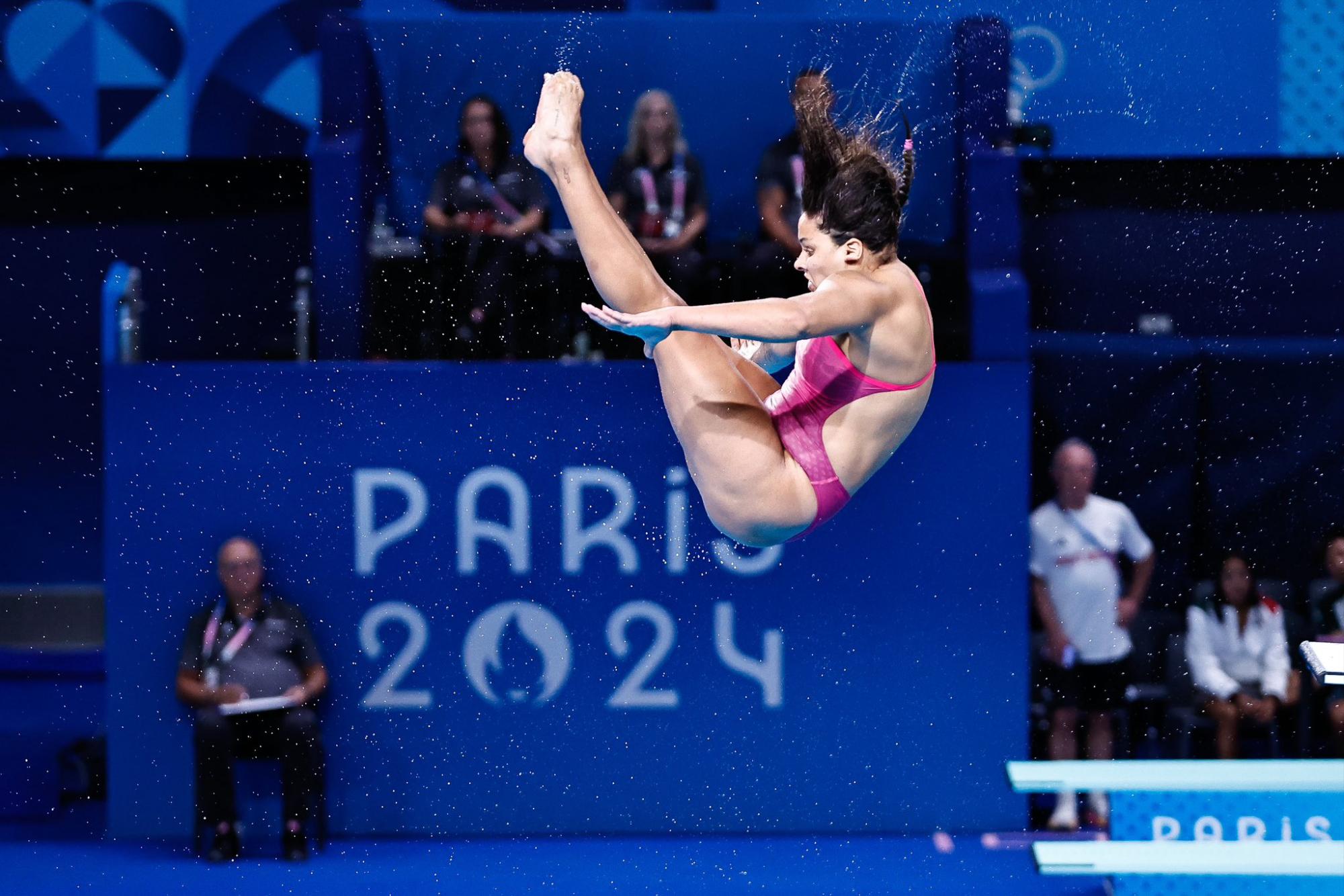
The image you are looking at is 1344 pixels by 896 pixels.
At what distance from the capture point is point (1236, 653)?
6.94m

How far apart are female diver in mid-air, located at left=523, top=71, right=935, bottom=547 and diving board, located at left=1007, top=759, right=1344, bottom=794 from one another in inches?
36.8

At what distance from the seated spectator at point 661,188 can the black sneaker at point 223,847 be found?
9.13 feet

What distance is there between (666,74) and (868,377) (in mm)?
4571

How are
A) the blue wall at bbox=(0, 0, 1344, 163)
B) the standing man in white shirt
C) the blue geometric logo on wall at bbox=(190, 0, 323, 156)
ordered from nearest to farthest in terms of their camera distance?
the standing man in white shirt
the blue wall at bbox=(0, 0, 1344, 163)
the blue geometric logo on wall at bbox=(190, 0, 323, 156)

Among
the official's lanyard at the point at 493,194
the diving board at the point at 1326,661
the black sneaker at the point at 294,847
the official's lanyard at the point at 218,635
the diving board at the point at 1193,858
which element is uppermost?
the official's lanyard at the point at 493,194

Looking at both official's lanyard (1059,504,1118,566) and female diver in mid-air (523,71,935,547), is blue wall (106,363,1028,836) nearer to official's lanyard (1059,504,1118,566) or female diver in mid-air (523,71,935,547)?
official's lanyard (1059,504,1118,566)

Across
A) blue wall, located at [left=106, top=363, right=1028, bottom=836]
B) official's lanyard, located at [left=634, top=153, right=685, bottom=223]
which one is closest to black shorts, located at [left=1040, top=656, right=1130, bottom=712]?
blue wall, located at [left=106, top=363, right=1028, bottom=836]

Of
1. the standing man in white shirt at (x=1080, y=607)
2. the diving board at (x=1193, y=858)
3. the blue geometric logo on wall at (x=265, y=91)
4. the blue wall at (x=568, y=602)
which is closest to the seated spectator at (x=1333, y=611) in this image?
the standing man in white shirt at (x=1080, y=607)

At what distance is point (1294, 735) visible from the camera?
6941 millimetres

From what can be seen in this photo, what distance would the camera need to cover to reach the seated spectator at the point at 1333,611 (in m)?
6.84

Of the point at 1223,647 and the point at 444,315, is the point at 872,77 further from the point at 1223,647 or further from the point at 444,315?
the point at 1223,647

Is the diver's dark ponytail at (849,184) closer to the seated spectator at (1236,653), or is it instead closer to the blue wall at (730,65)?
the seated spectator at (1236,653)

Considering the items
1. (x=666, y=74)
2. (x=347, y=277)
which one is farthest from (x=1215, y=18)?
(x=347, y=277)

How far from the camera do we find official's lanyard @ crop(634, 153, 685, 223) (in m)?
6.93
